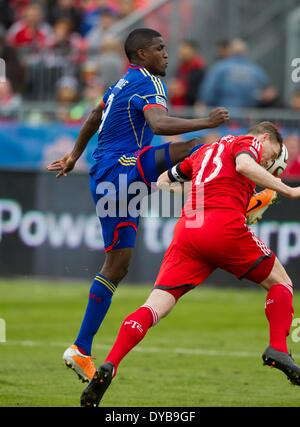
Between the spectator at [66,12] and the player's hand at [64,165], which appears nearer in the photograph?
the player's hand at [64,165]

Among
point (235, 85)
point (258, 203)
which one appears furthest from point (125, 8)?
point (258, 203)

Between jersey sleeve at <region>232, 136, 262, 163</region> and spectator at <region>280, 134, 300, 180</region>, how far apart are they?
26.5ft

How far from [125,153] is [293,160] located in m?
7.64

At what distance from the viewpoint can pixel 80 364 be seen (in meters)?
8.60

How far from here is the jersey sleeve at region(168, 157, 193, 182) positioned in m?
8.16

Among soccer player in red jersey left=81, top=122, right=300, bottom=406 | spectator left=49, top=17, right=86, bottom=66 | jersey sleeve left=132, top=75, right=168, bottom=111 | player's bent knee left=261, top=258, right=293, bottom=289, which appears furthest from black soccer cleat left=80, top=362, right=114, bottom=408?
spectator left=49, top=17, right=86, bottom=66

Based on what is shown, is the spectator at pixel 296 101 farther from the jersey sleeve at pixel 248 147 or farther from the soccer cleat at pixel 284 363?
the soccer cleat at pixel 284 363

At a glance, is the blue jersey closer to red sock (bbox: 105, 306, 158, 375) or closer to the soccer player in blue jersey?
the soccer player in blue jersey

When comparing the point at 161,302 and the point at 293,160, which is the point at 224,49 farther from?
the point at 161,302

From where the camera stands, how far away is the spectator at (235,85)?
18.1 meters

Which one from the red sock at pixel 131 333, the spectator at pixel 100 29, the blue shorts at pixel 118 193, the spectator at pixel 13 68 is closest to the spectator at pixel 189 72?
the spectator at pixel 100 29

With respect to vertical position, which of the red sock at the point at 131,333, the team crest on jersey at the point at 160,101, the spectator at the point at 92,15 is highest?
the spectator at the point at 92,15

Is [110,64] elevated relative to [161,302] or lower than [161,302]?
elevated

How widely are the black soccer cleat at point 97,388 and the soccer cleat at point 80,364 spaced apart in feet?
3.46
